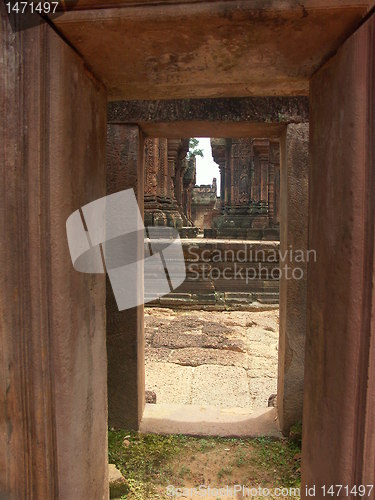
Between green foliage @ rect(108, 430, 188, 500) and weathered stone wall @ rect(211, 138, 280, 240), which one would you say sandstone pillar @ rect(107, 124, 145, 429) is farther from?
weathered stone wall @ rect(211, 138, 280, 240)

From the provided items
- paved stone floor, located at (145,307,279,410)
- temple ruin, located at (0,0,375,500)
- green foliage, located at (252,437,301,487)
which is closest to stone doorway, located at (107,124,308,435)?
paved stone floor, located at (145,307,279,410)

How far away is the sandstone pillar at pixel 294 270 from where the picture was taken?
2.06 m

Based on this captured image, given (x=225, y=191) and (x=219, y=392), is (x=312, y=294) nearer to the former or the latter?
(x=219, y=392)

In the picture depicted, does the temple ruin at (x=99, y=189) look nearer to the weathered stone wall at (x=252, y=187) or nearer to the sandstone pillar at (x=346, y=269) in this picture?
the sandstone pillar at (x=346, y=269)

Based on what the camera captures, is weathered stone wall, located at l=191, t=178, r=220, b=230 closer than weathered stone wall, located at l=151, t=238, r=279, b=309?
No

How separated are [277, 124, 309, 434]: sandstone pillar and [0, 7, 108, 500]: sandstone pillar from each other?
147 cm

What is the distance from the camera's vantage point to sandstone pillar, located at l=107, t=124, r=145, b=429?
2.07 m

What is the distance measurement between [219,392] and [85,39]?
2762 mm

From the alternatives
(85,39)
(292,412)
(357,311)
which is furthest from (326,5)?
(292,412)

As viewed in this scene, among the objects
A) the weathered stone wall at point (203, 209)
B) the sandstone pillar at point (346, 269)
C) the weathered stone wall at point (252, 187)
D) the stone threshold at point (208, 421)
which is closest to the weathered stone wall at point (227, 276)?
the stone threshold at point (208, 421)

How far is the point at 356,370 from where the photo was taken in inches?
31.1

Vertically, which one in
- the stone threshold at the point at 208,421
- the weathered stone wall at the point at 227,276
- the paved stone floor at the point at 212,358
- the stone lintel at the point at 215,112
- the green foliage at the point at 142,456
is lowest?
the paved stone floor at the point at 212,358

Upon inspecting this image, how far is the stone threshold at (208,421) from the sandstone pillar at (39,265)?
134cm

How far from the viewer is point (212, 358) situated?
3.59m
